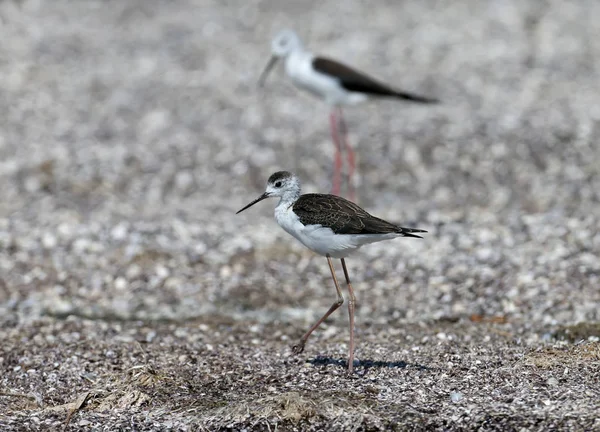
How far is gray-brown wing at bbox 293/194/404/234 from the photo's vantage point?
20.2 ft

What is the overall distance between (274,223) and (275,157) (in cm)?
196

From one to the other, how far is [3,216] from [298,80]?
4.40 metres

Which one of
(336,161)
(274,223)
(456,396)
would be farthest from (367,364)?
(336,161)

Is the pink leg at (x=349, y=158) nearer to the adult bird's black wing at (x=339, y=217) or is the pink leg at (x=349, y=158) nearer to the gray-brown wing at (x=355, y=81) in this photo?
the gray-brown wing at (x=355, y=81)

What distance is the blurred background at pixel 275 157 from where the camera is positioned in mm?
8938

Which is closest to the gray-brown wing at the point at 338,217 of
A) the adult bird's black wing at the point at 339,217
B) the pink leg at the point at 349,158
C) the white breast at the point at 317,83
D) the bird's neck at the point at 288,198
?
the adult bird's black wing at the point at 339,217

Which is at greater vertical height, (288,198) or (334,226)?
(288,198)

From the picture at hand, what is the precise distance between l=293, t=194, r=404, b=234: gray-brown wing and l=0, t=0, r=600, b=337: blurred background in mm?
2175

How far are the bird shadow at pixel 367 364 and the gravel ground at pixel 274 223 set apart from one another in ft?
0.09

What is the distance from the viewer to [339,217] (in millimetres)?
6281

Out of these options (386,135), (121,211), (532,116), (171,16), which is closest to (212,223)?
(121,211)

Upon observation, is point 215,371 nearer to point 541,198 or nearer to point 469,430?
point 469,430

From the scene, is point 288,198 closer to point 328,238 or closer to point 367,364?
point 328,238

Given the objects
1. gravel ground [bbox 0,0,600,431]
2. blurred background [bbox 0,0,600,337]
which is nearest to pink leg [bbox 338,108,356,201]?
blurred background [bbox 0,0,600,337]
